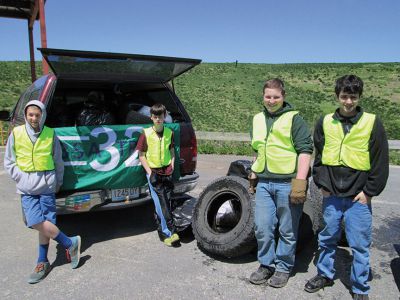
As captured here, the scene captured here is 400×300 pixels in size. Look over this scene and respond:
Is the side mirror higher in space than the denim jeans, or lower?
higher

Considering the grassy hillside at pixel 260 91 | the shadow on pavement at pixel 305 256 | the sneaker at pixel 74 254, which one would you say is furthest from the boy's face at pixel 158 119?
the grassy hillside at pixel 260 91

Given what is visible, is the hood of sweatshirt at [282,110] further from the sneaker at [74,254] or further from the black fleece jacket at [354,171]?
the sneaker at [74,254]

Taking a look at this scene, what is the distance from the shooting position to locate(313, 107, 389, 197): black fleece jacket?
9.54ft

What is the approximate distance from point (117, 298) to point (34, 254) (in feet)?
4.79

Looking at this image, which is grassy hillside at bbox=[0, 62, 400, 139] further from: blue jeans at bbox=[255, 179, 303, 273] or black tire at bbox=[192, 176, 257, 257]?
blue jeans at bbox=[255, 179, 303, 273]

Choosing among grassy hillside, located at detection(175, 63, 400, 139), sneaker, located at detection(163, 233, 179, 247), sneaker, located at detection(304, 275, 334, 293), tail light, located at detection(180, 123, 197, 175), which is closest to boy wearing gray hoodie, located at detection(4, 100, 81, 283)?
sneaker, located at detection(163, 233, 179, 247)

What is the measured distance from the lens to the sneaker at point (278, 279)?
3396 millimetres

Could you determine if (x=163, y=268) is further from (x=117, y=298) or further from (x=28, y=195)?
(x=28, y=195)

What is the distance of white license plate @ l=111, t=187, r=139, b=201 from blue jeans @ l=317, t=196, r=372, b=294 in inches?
88.2

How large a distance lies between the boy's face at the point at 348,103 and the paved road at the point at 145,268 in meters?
1.42

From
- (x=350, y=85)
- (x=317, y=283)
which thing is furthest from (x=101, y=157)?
(x=350, y=85)

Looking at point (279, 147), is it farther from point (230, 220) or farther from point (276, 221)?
point (230, 220)

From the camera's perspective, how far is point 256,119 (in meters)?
3.47

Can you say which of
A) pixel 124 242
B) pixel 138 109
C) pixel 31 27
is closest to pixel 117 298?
pixel 124 242
